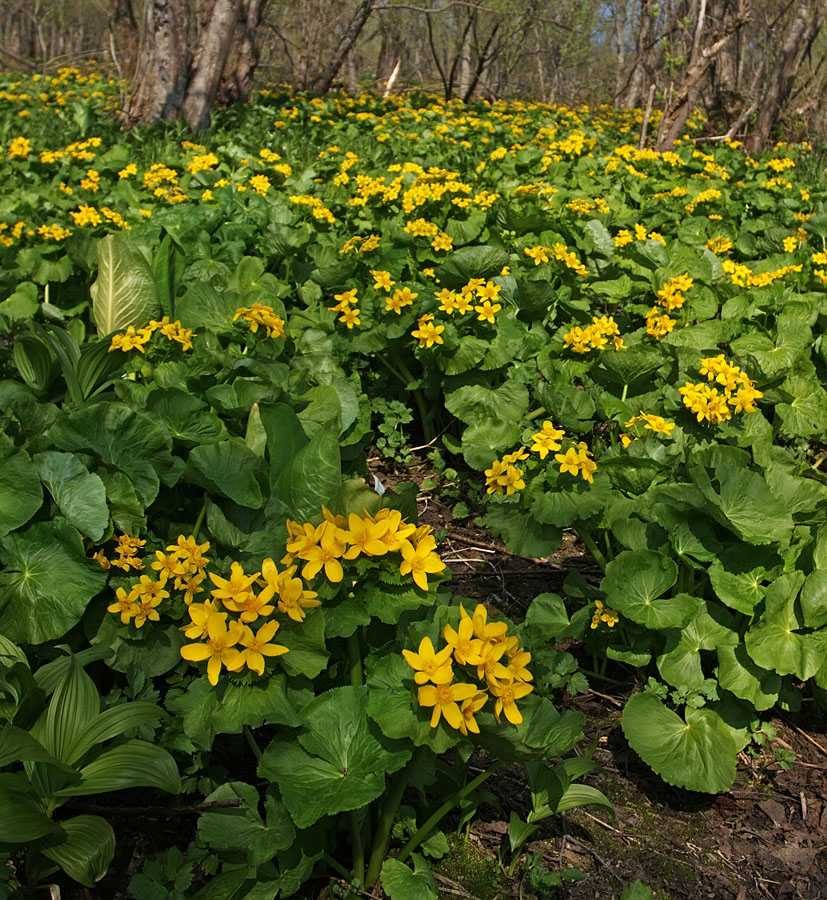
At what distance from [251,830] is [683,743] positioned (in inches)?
41.5

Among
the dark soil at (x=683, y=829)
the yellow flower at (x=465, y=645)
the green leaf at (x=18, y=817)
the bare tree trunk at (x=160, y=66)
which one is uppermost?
the bare tree trunk at (x=160, y=66)

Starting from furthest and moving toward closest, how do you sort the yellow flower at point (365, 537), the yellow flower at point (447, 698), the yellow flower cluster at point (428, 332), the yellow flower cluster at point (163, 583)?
the yellow flower cluster at point (428, 332), the yellow flower cluster at point (163, 583), the yellow flower at point (365, 537), the yellow flower at point (447, 698)

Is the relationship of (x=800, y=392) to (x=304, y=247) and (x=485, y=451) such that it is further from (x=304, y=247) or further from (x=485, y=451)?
(x=304, y=247)

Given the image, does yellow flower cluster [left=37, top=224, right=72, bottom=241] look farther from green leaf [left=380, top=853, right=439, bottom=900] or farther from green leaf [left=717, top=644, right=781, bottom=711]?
green leaf [left=717, top=644, right=781, bottom=711]

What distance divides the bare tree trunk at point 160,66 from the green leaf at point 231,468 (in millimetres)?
7014

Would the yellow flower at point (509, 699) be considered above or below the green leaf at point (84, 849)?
above

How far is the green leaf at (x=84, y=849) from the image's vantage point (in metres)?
1.48

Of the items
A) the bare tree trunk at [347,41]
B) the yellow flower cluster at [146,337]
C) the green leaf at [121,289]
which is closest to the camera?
the yellow flower cluster at [146,337]

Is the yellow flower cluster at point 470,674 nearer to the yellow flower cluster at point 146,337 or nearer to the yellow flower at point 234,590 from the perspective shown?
the yellow flower at point 234,590

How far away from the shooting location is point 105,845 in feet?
5.00

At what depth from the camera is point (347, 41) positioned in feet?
36.6

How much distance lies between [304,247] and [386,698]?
9.33ft

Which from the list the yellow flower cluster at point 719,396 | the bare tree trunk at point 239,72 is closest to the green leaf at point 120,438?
the yellow flower cluster at point 719,396

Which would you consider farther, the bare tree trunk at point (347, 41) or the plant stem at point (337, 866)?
the bare tree trunk at point (347, 41)
